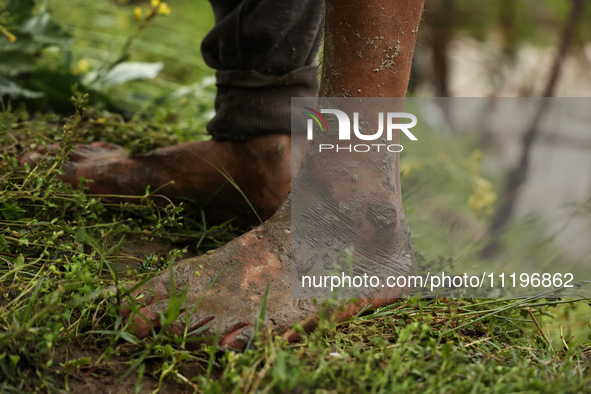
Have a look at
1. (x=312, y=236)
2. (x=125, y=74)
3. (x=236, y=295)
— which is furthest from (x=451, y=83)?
(x=236, y=295)

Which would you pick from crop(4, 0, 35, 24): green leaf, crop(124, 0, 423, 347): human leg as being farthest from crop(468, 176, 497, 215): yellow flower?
crop(4, 0, 35, 24): green leaf

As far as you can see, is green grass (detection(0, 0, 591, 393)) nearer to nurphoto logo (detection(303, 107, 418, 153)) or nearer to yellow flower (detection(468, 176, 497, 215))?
nurphoto logo (detection(303, 107, 418, 153))

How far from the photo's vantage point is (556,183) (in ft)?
13.1

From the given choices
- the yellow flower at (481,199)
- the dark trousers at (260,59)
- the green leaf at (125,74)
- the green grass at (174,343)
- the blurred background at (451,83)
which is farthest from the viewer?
the yellow flower at (481,199)

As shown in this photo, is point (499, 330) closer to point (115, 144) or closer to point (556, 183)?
point (115, 144)

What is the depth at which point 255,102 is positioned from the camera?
1.54 meters

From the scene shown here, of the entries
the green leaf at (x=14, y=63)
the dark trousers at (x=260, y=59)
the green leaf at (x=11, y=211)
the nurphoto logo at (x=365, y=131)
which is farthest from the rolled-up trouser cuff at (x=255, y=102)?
the green leaf at (x=14, y=63)

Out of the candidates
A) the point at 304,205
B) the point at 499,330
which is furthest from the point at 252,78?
the point at 499,330

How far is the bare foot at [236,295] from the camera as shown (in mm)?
1016

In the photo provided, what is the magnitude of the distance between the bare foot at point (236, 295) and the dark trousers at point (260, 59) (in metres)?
0.40

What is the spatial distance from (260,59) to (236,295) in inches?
28.1

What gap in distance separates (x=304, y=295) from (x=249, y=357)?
26 centimetres

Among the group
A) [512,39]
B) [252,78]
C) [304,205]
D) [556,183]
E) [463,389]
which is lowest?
[556,183]

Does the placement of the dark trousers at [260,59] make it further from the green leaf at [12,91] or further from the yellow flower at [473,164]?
the yellow flower at [473,164]
